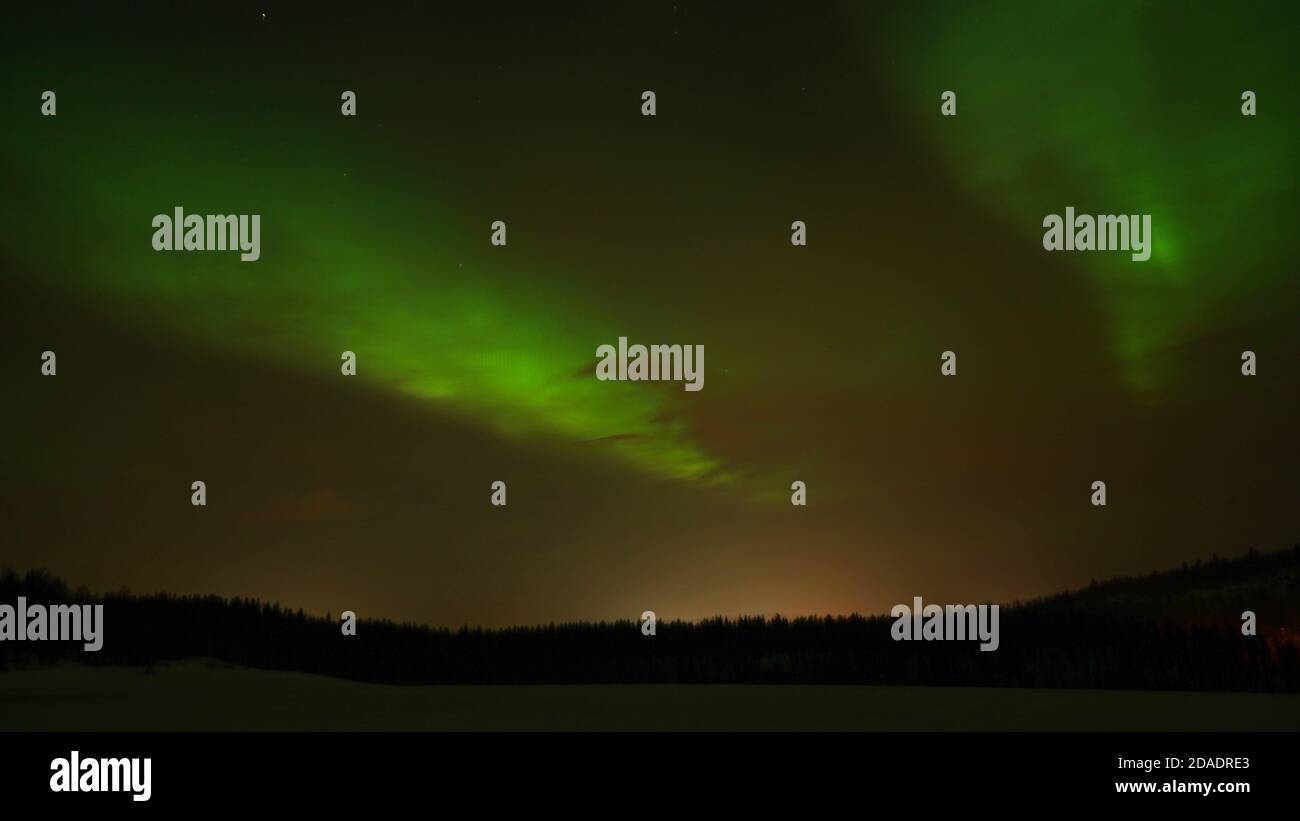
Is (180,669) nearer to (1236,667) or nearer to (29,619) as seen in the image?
(29,619)

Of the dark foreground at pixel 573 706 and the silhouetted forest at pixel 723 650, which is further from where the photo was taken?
the silhouetted forest at pixel 723 650

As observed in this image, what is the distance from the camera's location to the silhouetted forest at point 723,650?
78.3 ft

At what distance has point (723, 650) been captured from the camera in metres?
27.6

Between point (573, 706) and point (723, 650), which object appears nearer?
point (573, 706)

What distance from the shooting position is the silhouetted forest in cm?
2388

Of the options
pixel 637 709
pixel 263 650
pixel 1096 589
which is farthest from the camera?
pixel 1096 589

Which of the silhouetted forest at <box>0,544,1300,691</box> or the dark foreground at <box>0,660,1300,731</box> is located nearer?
the dark foreground at <box>0,660,1300,731</box>

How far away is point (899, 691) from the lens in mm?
22875

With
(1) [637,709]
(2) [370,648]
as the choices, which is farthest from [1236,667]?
(2) [370,648]

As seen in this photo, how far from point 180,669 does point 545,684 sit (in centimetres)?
823

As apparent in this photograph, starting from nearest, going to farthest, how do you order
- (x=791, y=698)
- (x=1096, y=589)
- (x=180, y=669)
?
1. (x=791, y=698)
2. (x=180, y=669)
3. (x=1096, y=589)
